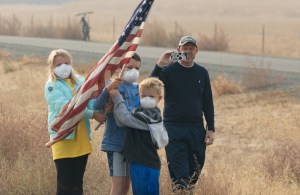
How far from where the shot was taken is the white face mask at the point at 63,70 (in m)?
6.64

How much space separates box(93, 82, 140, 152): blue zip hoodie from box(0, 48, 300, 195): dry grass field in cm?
93

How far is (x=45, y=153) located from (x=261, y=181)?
7.56ft

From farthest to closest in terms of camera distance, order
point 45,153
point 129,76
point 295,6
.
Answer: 1. point 295,6
2. point 45,153
3. point 129,76

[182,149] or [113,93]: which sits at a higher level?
[113,93]

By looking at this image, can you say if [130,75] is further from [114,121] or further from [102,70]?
[114,121]

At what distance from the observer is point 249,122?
14.7 m

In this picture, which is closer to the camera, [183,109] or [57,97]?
[57,97]

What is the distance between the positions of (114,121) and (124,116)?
277 millimetres

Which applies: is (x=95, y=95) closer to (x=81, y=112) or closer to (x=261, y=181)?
(x=81, y=112)

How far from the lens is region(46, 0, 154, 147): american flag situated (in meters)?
6.38

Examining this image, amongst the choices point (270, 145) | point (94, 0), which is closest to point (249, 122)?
point (270, 145)

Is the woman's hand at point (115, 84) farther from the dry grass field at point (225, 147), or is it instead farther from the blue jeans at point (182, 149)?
the dry grass field at point (225, 147)

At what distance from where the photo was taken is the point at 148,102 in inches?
243

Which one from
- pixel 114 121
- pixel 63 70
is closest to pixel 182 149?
pixel 114 121
